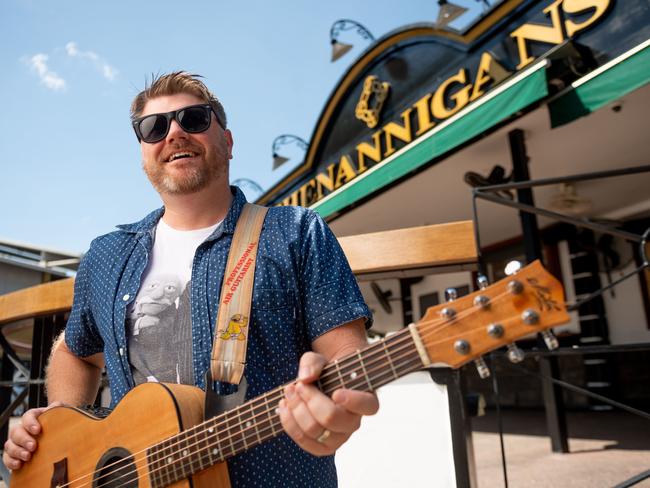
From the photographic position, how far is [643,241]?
7.48ft

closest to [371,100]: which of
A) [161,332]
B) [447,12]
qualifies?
[447,12]

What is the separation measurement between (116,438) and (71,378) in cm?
64

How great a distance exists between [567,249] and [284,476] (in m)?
8.60

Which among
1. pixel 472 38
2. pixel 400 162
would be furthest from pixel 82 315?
pixel 472 38

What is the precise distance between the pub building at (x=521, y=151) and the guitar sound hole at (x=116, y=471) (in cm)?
212

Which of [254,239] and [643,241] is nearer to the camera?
[254,239]

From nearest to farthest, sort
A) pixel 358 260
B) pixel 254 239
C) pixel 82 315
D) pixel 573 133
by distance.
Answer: pixel 254 239 < pixel 82 315 < pixel 358 260 < pixel 573 133

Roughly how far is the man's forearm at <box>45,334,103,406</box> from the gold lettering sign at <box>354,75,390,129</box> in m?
6.45

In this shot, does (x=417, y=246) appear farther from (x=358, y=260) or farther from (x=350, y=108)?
(x=350, y=108)

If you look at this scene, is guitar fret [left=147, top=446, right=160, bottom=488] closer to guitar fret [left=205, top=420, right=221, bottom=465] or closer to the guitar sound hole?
the guitar sound hole

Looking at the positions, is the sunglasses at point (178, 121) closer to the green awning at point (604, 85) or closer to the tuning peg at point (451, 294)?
the tuning peg at point (451, 294)

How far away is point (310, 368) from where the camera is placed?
120 cm

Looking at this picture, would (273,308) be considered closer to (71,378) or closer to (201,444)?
(201,444)

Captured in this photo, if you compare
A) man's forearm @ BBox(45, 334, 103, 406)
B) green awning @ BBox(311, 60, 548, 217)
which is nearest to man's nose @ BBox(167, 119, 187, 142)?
man's forearm @ BBox(45, 334, 103, 406)
